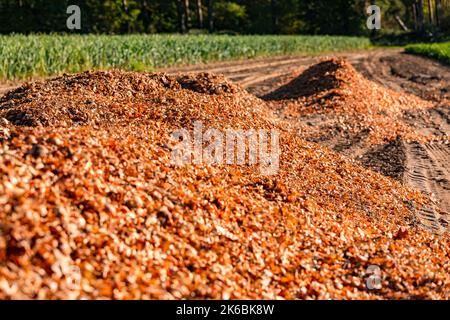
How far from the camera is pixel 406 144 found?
12.3 m

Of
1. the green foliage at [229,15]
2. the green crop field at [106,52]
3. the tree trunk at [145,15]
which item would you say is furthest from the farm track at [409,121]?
the green foliage at [229,15]

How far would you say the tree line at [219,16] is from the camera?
45812mm

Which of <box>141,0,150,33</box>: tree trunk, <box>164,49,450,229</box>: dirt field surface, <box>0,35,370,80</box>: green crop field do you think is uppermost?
<box>141,0,150,33</box>: tree trunk

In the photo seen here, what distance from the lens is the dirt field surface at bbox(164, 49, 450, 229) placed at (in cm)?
1025

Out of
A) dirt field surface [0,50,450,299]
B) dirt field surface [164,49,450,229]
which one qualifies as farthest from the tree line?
dirt field surface [0,50,450,299]

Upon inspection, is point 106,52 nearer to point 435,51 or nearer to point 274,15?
point 435,51

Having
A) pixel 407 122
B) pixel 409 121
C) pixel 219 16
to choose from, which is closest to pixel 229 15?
pixel 219 16

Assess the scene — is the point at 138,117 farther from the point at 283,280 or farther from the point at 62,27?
the point at 62,27

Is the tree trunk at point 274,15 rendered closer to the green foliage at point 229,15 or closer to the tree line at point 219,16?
the tree line at point 219,16

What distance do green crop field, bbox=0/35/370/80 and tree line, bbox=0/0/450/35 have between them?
16.9 metres

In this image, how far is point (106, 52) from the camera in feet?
75.6

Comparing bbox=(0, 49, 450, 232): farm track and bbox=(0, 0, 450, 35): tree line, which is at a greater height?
bbox=(0, 0, 450, 35): tree line

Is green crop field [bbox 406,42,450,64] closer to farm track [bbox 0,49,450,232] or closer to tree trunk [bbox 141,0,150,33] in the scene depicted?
farm track [bbox 0,49,450,232]

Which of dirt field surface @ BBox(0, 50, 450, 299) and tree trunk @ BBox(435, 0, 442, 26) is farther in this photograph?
tree trunk @ BBox(435, 0, 442, 26)
